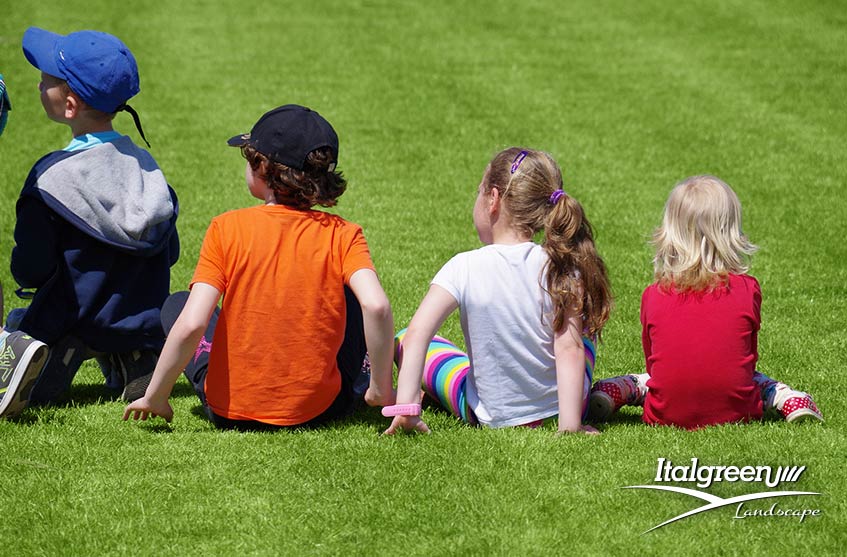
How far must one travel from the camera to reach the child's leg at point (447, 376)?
5371mm

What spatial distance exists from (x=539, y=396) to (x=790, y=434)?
43.0 inches

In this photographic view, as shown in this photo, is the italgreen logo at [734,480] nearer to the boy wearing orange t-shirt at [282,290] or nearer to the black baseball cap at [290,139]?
the boy wearing orange t-shirt at [282,290]

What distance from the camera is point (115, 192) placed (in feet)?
18.1

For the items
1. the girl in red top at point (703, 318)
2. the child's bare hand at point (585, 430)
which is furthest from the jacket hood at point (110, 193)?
the girl in red top at point (703, 318)

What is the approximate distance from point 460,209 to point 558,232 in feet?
15.3

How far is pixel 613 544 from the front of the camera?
3.99 metres

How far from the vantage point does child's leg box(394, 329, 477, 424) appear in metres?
5.37

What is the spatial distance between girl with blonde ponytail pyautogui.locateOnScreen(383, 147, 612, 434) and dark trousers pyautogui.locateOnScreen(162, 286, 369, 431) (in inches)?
14.4

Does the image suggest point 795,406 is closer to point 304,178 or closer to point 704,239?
point 704,239

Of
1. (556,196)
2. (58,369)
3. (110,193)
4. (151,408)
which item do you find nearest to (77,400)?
(58,369)

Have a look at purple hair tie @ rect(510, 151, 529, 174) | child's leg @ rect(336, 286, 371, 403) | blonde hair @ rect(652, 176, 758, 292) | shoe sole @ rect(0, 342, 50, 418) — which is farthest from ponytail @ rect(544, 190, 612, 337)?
shoe sole @ rect(0, 342, 50, 418)

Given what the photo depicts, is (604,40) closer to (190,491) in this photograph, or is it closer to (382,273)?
(382,273)

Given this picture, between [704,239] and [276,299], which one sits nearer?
[276,299]

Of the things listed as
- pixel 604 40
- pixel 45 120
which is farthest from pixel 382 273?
pixel 604 40
